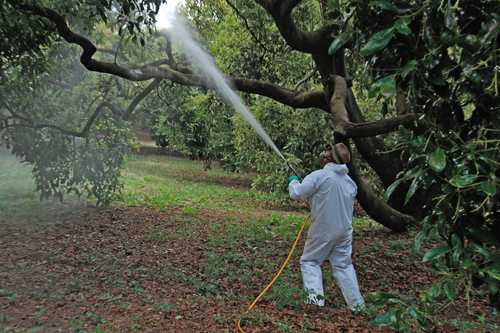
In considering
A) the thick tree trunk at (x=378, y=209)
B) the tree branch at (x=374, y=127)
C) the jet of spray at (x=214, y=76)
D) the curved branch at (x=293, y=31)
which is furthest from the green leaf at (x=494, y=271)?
the thick tree trunk at (x=378, y=209)

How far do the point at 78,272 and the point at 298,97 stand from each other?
148 inches

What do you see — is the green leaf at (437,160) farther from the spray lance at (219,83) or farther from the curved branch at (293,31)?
the curved branch at (293,31)

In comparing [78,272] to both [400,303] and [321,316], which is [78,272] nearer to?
[321,316]

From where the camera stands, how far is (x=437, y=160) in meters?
1.83

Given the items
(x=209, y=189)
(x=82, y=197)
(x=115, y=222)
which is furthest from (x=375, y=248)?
(x=209, y=189)

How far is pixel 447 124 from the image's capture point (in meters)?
2.15

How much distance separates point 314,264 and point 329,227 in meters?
0.45

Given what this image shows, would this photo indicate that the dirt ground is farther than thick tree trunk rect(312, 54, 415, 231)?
No

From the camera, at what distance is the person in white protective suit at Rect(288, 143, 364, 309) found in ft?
16.8

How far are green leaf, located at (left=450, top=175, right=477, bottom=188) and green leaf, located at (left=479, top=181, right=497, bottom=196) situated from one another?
0.13ft

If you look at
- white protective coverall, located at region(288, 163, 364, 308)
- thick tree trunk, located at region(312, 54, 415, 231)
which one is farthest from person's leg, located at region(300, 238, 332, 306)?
thick tree trunk, located at region(312, 54, 415, 231)

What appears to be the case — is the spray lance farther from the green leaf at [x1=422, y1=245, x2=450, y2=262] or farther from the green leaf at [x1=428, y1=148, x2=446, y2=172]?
the green leaf at [x1=428, y1=148, x2=446, y2=172]

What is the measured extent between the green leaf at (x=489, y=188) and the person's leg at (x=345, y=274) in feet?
11.4

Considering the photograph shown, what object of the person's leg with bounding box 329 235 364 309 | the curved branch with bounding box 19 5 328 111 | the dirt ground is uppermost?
the curved branch with bounding box 19 5 328 111
